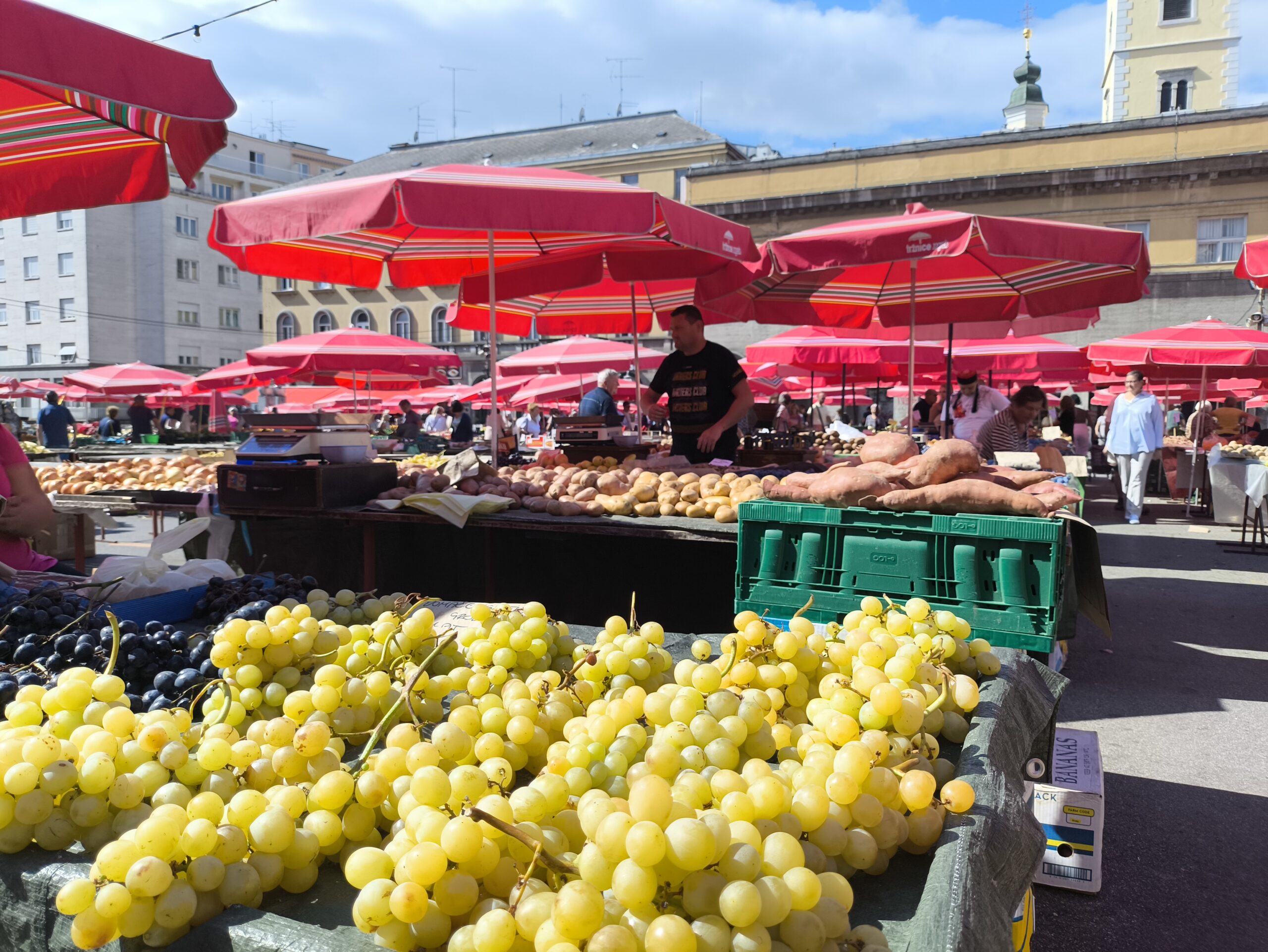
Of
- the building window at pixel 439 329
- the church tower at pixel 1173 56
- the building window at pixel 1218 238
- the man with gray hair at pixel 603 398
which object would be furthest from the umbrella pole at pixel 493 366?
the church tower at pixel 1173 56

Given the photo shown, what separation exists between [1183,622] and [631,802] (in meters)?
6.75

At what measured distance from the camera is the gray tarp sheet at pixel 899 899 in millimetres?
948

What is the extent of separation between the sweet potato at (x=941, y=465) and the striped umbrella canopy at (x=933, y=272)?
2544mm

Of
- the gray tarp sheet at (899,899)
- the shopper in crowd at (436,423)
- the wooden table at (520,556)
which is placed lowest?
the wooden table at (520,556)

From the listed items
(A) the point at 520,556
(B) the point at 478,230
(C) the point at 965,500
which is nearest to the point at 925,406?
(B) the point at 478,230

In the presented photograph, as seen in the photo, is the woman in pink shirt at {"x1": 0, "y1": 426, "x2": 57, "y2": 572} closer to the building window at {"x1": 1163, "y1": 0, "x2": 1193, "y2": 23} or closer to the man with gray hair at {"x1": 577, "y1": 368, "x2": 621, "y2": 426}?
the man with gray hair at {"x1": 577, "y1": 368, "x2": 621, "y2": 426}

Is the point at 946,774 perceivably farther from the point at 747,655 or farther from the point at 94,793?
the point at 94,793

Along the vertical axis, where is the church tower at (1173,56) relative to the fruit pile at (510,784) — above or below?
above

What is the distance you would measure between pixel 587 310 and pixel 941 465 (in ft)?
21.7

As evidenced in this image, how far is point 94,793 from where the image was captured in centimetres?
113

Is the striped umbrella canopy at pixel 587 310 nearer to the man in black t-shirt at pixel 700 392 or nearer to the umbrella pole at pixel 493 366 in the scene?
the umbrella pole at pixel 493 366

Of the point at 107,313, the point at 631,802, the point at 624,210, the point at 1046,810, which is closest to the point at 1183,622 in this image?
the point at 1046,810

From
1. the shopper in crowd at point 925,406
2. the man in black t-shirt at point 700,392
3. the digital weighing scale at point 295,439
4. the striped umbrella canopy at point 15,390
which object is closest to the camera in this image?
the digital weighing scale at point 295,439

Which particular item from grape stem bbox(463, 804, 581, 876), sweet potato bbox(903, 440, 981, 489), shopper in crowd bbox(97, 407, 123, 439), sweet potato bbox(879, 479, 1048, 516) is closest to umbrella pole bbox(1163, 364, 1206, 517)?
sweet potato bbox(903, 440, 981, 489)
